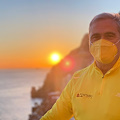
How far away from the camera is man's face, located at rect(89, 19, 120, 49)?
2.04 m

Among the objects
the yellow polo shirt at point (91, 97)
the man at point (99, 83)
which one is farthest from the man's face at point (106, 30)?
the yellow polo shirt at point (91, 97)

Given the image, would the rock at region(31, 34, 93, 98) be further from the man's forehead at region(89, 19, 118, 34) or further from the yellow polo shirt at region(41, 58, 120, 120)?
the man's forehead at region(89, 19, 118, 34)

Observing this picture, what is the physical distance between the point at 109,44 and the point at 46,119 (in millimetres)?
1000

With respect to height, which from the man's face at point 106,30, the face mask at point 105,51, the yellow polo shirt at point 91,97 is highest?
the man's face at point 106,30

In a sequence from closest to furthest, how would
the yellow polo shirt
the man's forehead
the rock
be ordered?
1. the yellow polo shirt
2. the man's forehead
3. the rock

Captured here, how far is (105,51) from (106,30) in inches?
7.9

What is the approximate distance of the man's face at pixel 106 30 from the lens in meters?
2.04

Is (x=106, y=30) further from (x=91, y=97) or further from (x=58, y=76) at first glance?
(x=58, y=76)

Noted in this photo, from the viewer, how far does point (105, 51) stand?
210cm

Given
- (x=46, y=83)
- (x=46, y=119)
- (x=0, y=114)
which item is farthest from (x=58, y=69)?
(x=46, y=119)

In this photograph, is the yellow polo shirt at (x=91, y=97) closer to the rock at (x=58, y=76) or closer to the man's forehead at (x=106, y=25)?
the man's forehead at (x=106, y=25)

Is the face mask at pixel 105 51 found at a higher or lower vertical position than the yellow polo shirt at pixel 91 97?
higher

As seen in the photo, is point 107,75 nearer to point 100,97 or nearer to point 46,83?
point 100,97

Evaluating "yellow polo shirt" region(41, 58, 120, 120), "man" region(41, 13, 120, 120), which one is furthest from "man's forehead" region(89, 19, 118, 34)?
"yellow polo shirt" region(41, 58, 120, 120)
